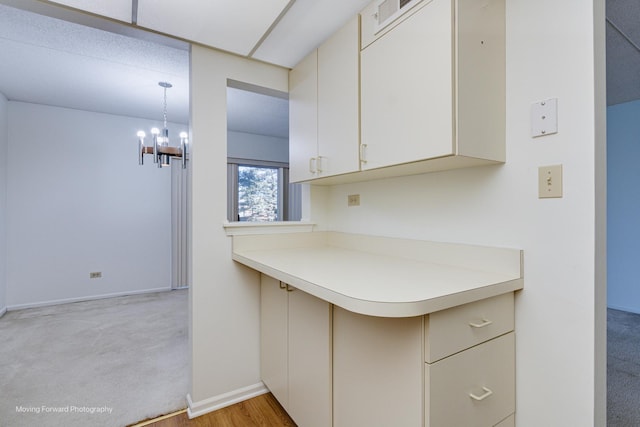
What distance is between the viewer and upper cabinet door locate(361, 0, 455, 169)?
104 cm

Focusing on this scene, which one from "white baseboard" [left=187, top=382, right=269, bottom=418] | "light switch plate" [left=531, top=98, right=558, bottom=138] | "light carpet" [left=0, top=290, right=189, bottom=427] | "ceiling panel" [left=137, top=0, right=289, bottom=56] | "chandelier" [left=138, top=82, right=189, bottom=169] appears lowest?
"light carpet" [left=0, top=290, right=189, bottom=427]

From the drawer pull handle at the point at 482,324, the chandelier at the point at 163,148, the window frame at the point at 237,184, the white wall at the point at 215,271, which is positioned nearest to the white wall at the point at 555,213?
the drawer pull handle at the point at 482,324

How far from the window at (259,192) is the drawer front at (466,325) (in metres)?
4.28

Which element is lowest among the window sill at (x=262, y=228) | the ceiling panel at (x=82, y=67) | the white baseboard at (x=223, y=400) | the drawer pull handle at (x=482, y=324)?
the white baseboard at (x=223, y=400)

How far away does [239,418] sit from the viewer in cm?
169

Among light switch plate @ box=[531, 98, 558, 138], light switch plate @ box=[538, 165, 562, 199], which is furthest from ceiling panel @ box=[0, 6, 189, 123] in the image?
light switch plate @ box=[538, 165, 562, 199]

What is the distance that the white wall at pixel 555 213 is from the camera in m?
0.98

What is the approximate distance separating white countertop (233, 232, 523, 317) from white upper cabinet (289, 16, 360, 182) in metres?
0.50

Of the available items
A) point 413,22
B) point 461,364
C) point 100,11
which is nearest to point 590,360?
point 461,364

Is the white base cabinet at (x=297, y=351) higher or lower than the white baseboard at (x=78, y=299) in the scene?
higher

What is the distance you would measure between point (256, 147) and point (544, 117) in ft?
14.9

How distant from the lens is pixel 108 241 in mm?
4031

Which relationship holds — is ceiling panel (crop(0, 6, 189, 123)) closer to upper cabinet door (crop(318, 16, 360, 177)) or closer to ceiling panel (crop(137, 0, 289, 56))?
ceiling panel (crop(137, 0, 289, 56))

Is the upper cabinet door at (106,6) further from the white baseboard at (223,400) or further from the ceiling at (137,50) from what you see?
the white baseboard at (223,400)
